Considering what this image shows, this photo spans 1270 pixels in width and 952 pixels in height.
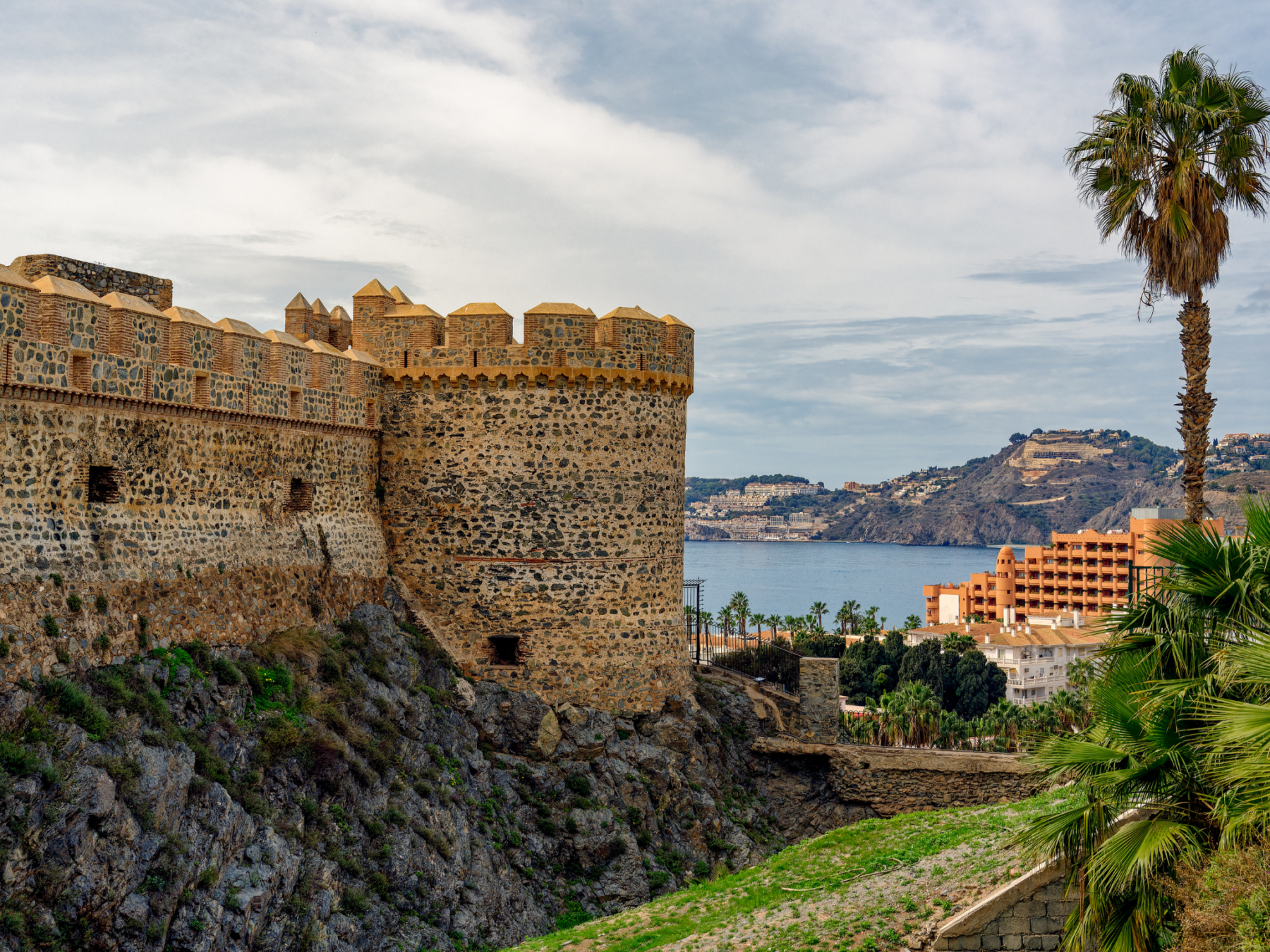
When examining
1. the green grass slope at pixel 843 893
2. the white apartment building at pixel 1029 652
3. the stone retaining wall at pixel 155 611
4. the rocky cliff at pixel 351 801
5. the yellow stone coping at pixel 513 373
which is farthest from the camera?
the white apartment building at pixel 1029 652

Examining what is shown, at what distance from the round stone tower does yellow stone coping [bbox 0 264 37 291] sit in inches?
284

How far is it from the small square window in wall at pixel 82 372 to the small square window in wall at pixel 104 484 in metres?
1.03

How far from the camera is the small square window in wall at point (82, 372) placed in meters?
13.0

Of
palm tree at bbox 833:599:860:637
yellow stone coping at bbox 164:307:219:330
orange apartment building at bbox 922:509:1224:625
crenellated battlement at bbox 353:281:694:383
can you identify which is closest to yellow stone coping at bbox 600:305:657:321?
crenellated battlement at bbox 353:281:694:383

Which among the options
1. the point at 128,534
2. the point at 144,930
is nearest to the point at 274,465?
the point at 128,534

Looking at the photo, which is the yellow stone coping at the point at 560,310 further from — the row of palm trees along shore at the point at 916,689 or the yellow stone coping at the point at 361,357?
the row of palm trees along shore at the point at 916,689

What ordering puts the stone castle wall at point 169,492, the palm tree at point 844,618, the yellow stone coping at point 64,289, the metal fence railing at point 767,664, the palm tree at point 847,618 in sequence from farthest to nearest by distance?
the palm tree at point 847,618 → the palm tree at point 844,618 → the metal fence railing at point 767,664 → the yellow stone coping at point 64,289 → the stone castle wall at point 169,492

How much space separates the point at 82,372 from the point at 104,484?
139 cm

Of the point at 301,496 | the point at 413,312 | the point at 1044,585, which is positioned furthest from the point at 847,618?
the point at 301,496

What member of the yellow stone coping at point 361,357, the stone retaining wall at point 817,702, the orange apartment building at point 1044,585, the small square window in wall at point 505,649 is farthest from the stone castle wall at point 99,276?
the orange apartment building at point 1044,585

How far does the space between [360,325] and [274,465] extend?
3.99m

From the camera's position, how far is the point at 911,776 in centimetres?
2153

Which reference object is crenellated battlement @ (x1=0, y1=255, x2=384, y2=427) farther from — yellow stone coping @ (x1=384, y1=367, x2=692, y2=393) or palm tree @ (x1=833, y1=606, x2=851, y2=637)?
palm tree @ (x1=833, y1=606, x2=851, y2=637)

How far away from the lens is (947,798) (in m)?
21.4
